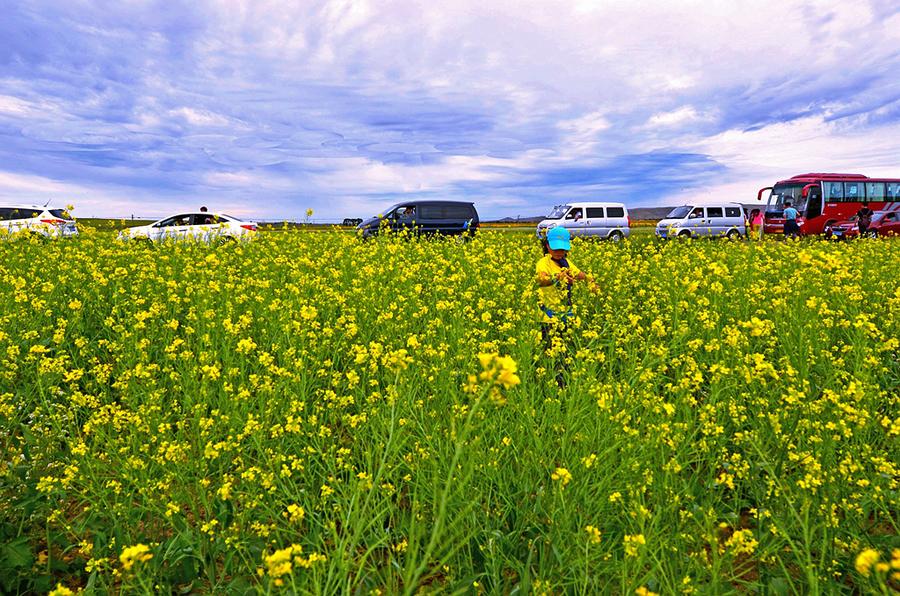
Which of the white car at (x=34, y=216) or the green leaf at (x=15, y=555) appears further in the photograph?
the white car at (x=34, y=216)

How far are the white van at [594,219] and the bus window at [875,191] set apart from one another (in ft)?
47.0

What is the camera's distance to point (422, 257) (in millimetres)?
9602

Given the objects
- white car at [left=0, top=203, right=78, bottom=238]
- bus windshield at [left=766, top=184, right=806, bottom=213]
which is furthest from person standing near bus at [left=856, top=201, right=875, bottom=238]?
white car at [left=0, top=203, right=78, bottom=238]

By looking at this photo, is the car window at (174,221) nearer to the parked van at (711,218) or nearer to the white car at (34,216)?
the white car at (34,216)

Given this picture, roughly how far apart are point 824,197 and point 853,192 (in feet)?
8.65

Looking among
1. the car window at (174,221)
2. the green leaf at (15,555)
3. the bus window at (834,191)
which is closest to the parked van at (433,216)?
the car window at (174,221)

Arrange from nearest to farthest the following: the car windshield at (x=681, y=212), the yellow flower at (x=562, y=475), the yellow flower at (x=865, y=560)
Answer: the yellow flower at (x=865, y=560)
the yellow flower at (x=562, y=475)
the car windshield at (x=681, y=212)

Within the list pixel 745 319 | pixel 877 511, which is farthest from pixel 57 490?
pixel 745 319

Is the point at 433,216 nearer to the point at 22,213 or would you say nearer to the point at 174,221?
the point at 174,221

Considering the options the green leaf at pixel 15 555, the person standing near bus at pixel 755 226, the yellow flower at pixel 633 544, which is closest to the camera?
the yellow flower at pixel 633 544

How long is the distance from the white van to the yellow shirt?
19.8 meters

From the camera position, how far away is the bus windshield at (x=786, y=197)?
85.3ft

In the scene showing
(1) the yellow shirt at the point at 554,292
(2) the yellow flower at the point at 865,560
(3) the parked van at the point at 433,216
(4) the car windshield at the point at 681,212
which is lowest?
(2) the yellow flower at the point at 865,560

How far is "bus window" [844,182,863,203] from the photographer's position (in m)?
26.6
